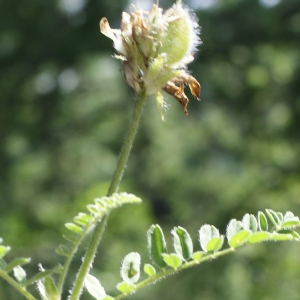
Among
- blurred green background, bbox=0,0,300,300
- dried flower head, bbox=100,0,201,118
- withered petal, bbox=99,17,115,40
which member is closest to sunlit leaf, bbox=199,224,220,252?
dried flower head, bbox=100,0,201,118

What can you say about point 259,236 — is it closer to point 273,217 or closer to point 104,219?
point 273,217

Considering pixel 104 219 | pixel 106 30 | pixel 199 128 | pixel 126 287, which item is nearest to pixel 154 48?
pixel 106 30

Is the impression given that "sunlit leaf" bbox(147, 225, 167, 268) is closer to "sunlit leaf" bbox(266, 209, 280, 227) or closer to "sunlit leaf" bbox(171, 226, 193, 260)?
"sunlit leaf" bbox(171, 226, 193, 260)

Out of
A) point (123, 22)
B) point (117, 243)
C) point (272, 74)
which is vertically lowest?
point (123, 22)

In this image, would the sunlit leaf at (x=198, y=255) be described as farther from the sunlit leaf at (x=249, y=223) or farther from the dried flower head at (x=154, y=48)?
the dried flower head at (x=154, y=48)

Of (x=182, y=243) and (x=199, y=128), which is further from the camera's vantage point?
(x=199, y=128)

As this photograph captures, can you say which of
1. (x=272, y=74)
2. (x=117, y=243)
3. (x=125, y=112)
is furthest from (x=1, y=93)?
(x=272, y=74)

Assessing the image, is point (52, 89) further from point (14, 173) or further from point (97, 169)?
point (97, 169)
